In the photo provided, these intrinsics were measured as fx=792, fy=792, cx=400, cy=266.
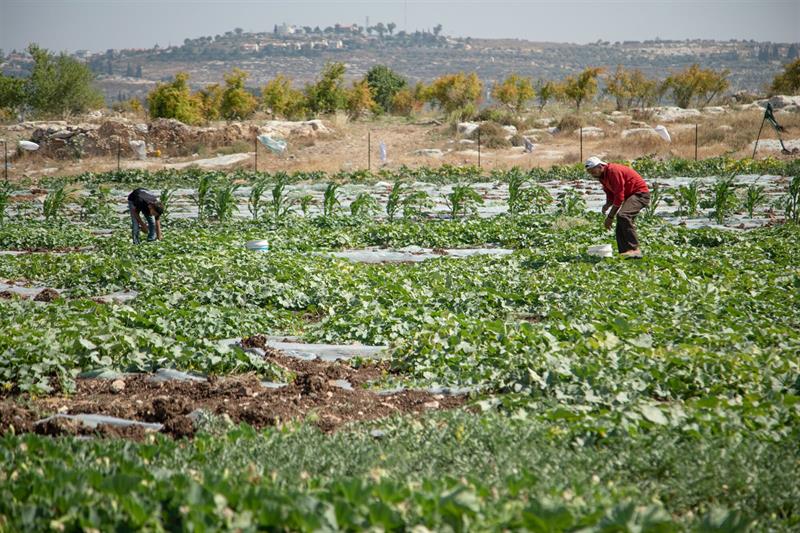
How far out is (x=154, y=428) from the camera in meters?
5.09

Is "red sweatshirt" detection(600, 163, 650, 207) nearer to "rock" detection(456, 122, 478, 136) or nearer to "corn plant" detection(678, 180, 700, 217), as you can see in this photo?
"corn plant" detection(678, 180, 700, 217)

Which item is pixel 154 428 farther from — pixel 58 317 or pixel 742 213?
pixel 742 213

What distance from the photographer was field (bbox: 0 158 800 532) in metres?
3.16

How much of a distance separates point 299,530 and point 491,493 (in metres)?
0.91

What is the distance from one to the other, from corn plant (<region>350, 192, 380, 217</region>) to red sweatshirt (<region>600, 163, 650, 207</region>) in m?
5.91

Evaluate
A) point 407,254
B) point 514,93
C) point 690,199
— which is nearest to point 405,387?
point 407,254

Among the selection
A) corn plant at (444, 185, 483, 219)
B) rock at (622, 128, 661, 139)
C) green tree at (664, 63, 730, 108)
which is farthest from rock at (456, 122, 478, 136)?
green tree at (664, 63, 730, 108)

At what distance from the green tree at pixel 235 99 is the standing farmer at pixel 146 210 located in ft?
108

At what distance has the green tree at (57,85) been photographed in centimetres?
4888

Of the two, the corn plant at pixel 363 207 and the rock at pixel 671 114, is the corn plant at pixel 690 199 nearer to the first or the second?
the corn plant at pixel 363 207

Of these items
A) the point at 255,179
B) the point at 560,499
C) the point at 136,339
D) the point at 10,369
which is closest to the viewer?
the point at 560,499

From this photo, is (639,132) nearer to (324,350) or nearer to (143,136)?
(143,136)

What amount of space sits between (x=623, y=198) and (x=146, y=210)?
737 cm

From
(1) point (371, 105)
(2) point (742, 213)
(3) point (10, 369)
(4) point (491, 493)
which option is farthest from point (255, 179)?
(1) point (371, 105)
